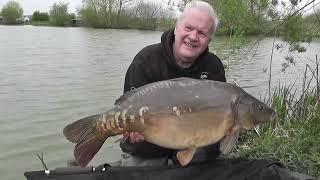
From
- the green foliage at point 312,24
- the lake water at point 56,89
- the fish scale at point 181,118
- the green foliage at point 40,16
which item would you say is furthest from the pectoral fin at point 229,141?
the green foliage at point 40,16

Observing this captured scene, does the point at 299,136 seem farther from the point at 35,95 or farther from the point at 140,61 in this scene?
the point at 35,95

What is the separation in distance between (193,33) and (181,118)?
0.78 meters

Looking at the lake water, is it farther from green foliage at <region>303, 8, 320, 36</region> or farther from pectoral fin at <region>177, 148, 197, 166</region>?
pectoral fin at <region>177, 148, 197, 166</region>

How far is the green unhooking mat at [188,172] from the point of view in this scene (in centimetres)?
314

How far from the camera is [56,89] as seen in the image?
10.1m

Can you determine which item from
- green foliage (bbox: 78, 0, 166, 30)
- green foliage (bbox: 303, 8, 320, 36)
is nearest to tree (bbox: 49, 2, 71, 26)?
green foliage (bbox: 78, 0, 166, 30)

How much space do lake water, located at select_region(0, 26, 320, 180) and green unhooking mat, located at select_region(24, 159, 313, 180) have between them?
2.21 metres

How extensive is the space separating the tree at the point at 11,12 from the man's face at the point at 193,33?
172 feet

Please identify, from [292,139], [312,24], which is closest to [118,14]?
[312,24]

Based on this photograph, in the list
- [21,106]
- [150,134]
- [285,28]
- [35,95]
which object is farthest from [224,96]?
[35,95]

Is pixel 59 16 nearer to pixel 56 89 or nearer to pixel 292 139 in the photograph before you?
pixel 56 89

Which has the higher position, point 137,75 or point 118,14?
point 137,75

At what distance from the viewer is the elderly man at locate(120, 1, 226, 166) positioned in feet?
11.1

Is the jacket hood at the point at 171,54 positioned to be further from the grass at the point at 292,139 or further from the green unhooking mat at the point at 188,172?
the grass at the point at 292,139
